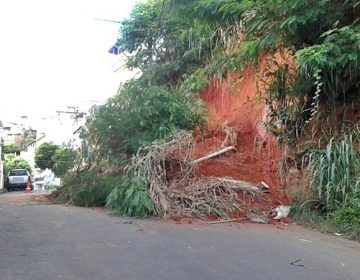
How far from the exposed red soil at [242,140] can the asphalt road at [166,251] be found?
10.1 ft

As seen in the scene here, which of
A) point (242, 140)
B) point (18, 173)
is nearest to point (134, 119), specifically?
point (242, 140)

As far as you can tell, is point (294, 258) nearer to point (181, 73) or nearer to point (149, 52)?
point (181, 73)

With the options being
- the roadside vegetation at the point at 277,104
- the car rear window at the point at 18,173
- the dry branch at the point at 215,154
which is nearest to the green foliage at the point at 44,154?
the car rear window at the point at 18,173

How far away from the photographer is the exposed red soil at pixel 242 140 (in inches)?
492

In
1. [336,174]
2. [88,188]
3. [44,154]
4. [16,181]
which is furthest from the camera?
[44,154]

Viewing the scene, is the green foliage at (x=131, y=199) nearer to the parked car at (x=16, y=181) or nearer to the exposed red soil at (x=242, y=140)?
the exposed red soil at (x=242, y=140)

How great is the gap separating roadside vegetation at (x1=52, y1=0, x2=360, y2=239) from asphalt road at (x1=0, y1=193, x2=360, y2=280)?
1324mm

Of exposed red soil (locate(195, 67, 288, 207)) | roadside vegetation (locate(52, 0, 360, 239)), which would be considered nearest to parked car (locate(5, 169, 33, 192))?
exposed red soil (locate(195, 67, 288, 207))

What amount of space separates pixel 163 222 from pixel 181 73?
11.9m

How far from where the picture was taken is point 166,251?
6.89 meters

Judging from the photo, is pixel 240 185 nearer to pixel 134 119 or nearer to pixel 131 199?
pixel 131 199

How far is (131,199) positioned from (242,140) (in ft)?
18.2

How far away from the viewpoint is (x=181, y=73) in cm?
2089

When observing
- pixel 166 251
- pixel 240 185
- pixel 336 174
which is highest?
pixel 336 174
